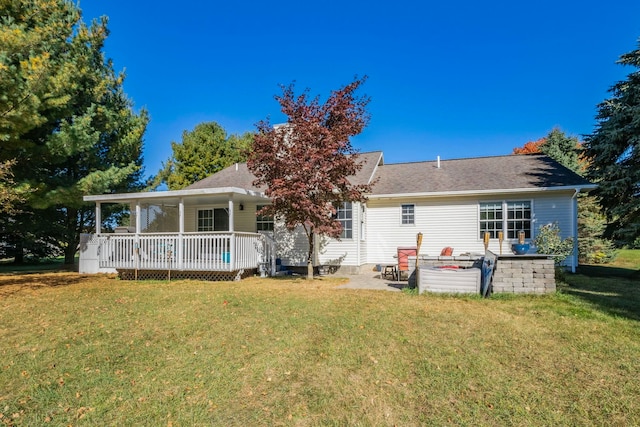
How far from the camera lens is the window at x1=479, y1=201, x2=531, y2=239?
12.8m

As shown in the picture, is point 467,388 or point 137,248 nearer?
point 467,388

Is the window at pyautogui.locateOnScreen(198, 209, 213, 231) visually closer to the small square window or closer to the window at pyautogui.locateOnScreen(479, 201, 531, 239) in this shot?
the small square window

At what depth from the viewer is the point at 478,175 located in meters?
14.5

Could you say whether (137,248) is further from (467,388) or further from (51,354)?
→ (467,388)

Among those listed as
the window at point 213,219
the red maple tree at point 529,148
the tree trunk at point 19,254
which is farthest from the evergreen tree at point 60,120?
the red maple tree at point 529,148

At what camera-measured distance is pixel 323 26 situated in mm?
16062

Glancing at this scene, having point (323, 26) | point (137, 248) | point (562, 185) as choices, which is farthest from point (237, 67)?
point (562, 185)

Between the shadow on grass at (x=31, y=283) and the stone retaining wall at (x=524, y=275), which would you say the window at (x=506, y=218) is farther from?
the shadow on grass at (x=31, y=283)

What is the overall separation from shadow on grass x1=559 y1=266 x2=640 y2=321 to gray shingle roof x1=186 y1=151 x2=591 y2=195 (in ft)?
10.8

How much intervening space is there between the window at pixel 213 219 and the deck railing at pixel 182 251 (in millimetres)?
3129

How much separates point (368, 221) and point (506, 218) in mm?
4999

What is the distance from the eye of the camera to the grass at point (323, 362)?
3336mm

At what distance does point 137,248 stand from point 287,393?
9842 millimetres

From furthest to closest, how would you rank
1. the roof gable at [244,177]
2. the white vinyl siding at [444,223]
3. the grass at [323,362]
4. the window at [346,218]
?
the roof gable at [244,177], the window at [346,218], the white vinyl siding at [444,223], the grass at [323,362]
